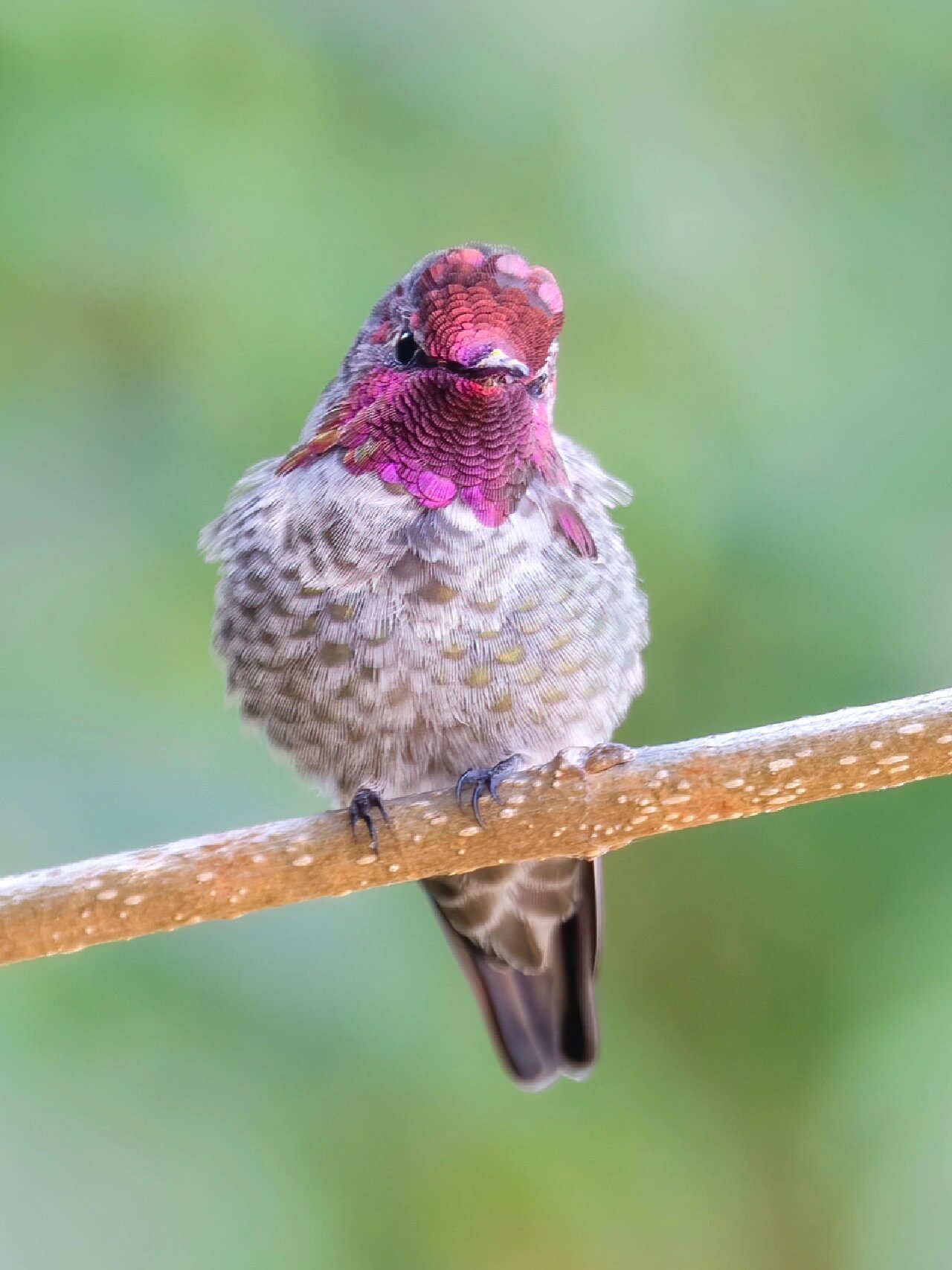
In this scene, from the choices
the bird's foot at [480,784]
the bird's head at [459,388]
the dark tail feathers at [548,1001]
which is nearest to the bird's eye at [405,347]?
the bird's head at [459,388]

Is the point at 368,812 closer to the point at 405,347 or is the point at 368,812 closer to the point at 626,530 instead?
the point at 405,347

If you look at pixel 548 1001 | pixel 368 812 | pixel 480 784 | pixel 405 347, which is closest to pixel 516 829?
pixel 480 784

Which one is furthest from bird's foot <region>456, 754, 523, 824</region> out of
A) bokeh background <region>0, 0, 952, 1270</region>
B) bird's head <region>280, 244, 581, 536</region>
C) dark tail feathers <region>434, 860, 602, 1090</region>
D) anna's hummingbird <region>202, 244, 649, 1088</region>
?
bokeh background <region>0, 0, 952, 1270</region>

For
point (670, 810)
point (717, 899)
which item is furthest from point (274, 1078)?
point (670, 810)

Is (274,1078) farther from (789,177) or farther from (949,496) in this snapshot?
(789,177)

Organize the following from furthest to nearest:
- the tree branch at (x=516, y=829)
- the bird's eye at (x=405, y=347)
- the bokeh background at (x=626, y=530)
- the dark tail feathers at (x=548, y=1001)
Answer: the bokeh background at (x=626, y=530) < the dark tail feathers at (x=548, y=1001) < the bird's eye at (x=405, y=347) < the tree branch at (x=516, y=829)

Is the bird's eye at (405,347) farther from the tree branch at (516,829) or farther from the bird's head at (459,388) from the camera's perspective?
the tree branch at (516,829)
